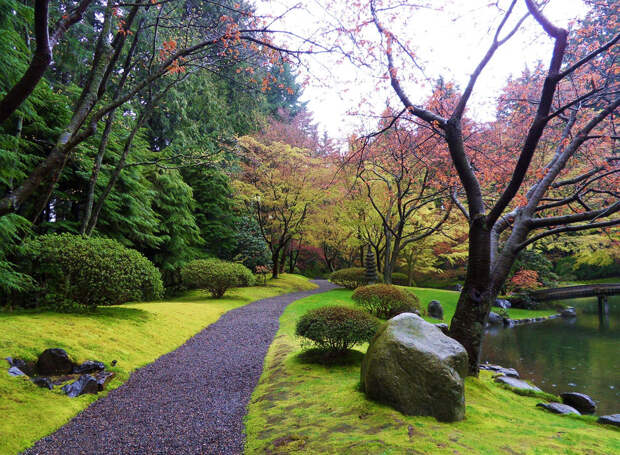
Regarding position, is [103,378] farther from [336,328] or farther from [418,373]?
[418,373]

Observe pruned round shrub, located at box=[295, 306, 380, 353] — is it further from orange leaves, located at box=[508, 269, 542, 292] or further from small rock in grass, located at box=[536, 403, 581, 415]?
orange leaves, located at box=[508, 269, 542, 292]

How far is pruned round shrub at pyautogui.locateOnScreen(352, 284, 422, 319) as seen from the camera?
35.0 ft

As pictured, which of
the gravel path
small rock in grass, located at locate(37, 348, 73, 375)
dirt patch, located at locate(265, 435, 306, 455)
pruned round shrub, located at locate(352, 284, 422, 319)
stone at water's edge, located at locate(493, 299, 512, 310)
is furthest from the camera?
stone at water's edge, located at locate(493, 299, 512, 310)

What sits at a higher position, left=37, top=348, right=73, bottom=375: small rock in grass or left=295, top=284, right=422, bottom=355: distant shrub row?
left=295, top=284, right=422, bottom=355: distant shrub row

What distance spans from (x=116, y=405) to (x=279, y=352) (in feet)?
10.2

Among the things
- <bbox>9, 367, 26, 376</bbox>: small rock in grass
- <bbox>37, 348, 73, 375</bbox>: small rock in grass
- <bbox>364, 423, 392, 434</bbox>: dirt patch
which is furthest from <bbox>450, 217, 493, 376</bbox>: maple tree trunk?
<bbox>9, 367, 26, 376</bbox>: small rock in grass

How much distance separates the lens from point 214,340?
7695mm

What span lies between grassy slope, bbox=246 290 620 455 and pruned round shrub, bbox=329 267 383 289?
12.7m

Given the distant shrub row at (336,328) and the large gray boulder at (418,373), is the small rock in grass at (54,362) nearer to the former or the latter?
the distant shrub row at (336,328)

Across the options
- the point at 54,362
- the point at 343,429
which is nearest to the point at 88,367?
the point at 54,362

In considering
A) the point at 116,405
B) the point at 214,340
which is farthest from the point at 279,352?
the point at 116,405

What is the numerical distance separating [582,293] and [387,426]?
62.7ft

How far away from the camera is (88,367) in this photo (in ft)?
16.7

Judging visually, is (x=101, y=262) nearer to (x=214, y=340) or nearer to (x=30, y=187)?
(x=214, y=340)
